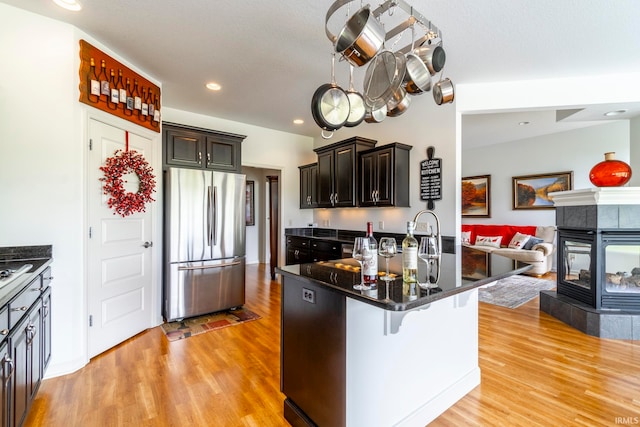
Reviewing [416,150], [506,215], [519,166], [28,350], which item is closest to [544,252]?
[506,215]

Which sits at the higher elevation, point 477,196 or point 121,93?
point 121,93

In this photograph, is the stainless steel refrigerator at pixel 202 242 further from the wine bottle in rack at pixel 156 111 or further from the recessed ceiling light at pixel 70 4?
the recessed ceiling light at pixel 70 4

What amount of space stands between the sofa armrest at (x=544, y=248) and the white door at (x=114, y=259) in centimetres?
630

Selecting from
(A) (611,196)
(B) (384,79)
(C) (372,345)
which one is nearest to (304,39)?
(B) (384,79)

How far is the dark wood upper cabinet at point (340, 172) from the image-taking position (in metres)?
4.20

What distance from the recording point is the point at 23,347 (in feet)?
5.09

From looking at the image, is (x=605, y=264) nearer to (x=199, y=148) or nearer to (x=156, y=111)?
(x=199, y=148)

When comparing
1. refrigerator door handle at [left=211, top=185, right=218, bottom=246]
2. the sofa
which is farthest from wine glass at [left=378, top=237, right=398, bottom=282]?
the sofa

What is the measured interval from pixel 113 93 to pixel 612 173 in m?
5.05

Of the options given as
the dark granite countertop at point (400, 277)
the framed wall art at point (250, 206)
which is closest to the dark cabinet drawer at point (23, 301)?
Answer: the dark granite countertop at point (400, 277)

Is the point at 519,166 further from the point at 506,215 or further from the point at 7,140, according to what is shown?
the point at 7,140

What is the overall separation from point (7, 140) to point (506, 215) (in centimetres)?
801

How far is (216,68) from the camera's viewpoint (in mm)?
3006

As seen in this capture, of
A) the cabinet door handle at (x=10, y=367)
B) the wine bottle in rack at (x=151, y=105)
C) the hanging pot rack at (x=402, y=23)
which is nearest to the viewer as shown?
the cabinet door handle at (x=10, y=367)
